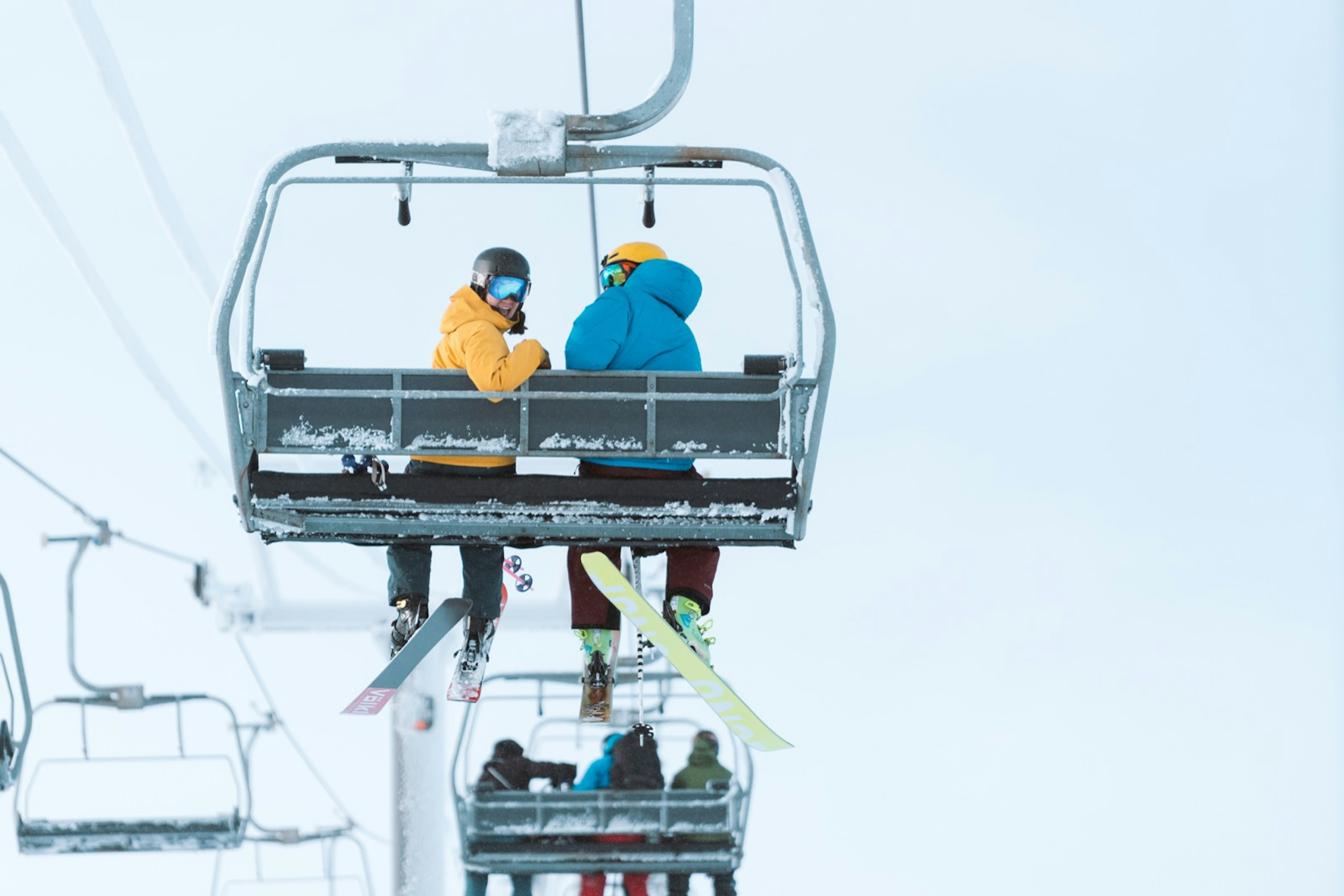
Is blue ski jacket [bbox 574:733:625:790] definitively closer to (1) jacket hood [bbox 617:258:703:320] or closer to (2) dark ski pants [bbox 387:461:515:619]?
(2) dark ski pants [bbox 387:461:515:619]

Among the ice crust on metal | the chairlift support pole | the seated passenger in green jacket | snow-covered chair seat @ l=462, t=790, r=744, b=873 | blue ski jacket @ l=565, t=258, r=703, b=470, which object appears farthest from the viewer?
the chairlift support pole

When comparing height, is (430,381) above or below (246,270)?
below

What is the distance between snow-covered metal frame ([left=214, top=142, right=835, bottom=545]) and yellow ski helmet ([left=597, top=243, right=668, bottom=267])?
0.46 metres

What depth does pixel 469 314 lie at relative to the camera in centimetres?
586

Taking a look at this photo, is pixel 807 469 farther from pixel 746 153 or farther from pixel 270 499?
pixel 270 499

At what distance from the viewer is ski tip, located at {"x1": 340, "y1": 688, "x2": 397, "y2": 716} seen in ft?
21.7

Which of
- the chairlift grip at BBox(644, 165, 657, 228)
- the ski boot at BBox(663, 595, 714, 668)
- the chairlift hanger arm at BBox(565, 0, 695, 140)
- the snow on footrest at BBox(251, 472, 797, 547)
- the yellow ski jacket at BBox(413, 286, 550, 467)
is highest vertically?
the chairlift hanger arm at BBox(565, 0, 695, 140)

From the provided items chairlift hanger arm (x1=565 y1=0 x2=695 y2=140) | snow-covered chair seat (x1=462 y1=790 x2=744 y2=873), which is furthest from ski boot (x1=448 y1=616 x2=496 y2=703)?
snow-covered chair seat (x1=462 y1=790 x2=744 y2=873)

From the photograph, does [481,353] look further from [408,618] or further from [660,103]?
[408,618]

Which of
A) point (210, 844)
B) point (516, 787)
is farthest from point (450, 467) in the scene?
point (210, 844)

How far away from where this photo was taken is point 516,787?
1051 cm

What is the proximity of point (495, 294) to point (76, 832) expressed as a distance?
7093 millimetres

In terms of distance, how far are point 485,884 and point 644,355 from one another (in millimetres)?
5472

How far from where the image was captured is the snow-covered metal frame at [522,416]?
548cm
